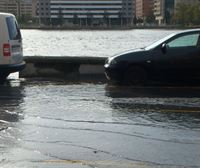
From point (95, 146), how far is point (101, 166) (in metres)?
1.02

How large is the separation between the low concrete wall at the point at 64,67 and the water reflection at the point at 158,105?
285cm

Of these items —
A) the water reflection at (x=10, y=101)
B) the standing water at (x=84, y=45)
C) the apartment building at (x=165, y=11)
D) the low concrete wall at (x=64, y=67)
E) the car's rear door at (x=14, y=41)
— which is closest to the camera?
the water reflection at (x=10, y=101)

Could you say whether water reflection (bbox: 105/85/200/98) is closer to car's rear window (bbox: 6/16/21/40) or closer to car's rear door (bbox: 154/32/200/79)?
car's rear door (bbox: 154/32/200/79)

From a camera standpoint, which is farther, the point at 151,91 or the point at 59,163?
the point at 151,91

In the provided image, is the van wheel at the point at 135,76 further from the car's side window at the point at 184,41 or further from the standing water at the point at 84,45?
the standing water at the point at 84,45

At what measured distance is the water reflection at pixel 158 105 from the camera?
888 centimetres

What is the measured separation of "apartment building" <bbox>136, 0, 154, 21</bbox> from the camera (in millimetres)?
163500

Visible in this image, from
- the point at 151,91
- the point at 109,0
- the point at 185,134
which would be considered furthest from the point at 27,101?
the point at 109,0

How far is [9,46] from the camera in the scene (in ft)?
45.7

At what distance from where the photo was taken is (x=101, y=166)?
6062 mm

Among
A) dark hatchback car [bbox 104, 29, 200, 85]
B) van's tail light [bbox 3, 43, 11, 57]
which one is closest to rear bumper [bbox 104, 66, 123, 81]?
dark hatchback car [bbox 104, 29, 200, 85]

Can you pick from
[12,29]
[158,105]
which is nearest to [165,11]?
[12,29]

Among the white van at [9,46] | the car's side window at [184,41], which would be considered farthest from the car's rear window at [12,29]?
the car's side window at [184,41]

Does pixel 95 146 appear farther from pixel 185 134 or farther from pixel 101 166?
pixel 185 134
